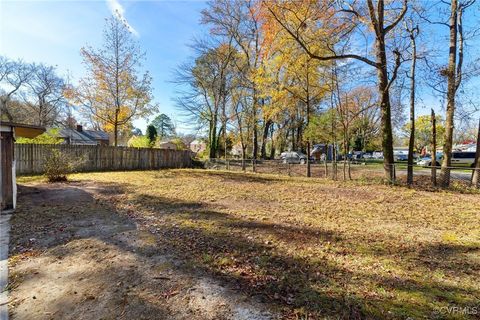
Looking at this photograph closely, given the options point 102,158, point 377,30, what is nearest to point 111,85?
point 102,158

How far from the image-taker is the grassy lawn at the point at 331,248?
246cm

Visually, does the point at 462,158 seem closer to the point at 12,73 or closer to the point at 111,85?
the point at 111,85

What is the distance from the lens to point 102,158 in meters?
15.9

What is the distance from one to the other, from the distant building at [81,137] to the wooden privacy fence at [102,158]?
40.3ft

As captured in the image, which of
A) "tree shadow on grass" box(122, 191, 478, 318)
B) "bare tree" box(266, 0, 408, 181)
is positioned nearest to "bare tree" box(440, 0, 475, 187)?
"bare tree" box(266, 0, 408, 181)

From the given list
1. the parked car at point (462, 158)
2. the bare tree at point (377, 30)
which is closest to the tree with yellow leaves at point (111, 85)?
the bare tree at point (377, 30)

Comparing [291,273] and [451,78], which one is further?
[451,78]

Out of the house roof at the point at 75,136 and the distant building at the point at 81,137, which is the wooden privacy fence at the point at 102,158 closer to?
the distant building at the point at 81,137

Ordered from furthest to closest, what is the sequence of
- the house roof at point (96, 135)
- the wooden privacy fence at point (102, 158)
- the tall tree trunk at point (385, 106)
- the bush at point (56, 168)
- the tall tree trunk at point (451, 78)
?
the house roof at point (96, 135) < the wooden privacy fence at point (102, 158) < the bush at point (56, 168) < the tall tree trunk at point (385, 106) < the tall tree trunk at point (451, 78)

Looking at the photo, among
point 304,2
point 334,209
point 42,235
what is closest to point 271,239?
point 334,209

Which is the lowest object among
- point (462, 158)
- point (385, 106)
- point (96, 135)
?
point (462, 158)

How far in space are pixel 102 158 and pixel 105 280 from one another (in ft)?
49.6

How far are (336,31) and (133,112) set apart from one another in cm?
1440

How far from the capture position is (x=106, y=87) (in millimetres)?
16547
